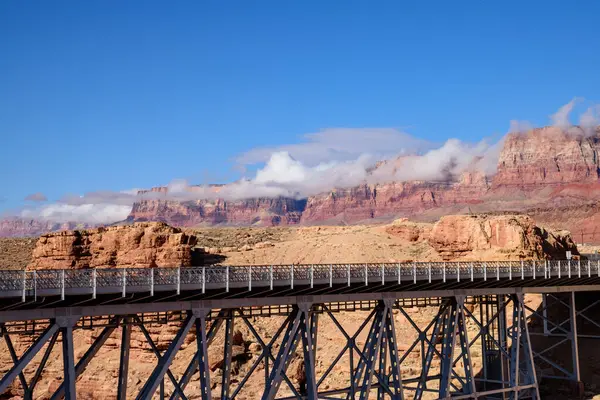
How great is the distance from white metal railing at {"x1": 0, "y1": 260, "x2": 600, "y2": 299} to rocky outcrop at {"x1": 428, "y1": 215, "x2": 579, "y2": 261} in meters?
20.2

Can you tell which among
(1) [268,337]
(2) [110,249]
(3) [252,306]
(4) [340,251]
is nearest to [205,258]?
(4) [340,251]

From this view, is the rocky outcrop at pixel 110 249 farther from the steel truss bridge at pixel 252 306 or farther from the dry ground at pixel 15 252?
the steel truss bridge at pixel 252 306

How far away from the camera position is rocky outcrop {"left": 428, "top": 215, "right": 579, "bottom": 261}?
64688 mm

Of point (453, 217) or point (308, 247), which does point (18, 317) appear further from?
point (308, 247)

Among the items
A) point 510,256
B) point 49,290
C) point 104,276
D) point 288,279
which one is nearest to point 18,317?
point 49,290

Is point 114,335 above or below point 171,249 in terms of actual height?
below

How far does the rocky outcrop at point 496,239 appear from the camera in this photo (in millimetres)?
64688

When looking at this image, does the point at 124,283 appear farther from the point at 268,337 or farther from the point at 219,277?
the point at 268,337

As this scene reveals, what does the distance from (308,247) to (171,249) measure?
20.6m

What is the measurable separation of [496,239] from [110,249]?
32.8m

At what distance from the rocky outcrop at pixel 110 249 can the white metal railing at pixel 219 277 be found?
35743 mm

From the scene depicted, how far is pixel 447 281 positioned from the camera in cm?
3997

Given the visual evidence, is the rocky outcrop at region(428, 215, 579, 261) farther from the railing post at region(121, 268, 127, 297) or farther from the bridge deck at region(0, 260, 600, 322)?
the railing post at region(121, 268, 127, 297)

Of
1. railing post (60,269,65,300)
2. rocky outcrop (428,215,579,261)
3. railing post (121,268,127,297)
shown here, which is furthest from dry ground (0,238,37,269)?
railing post (60,269,65,300)
